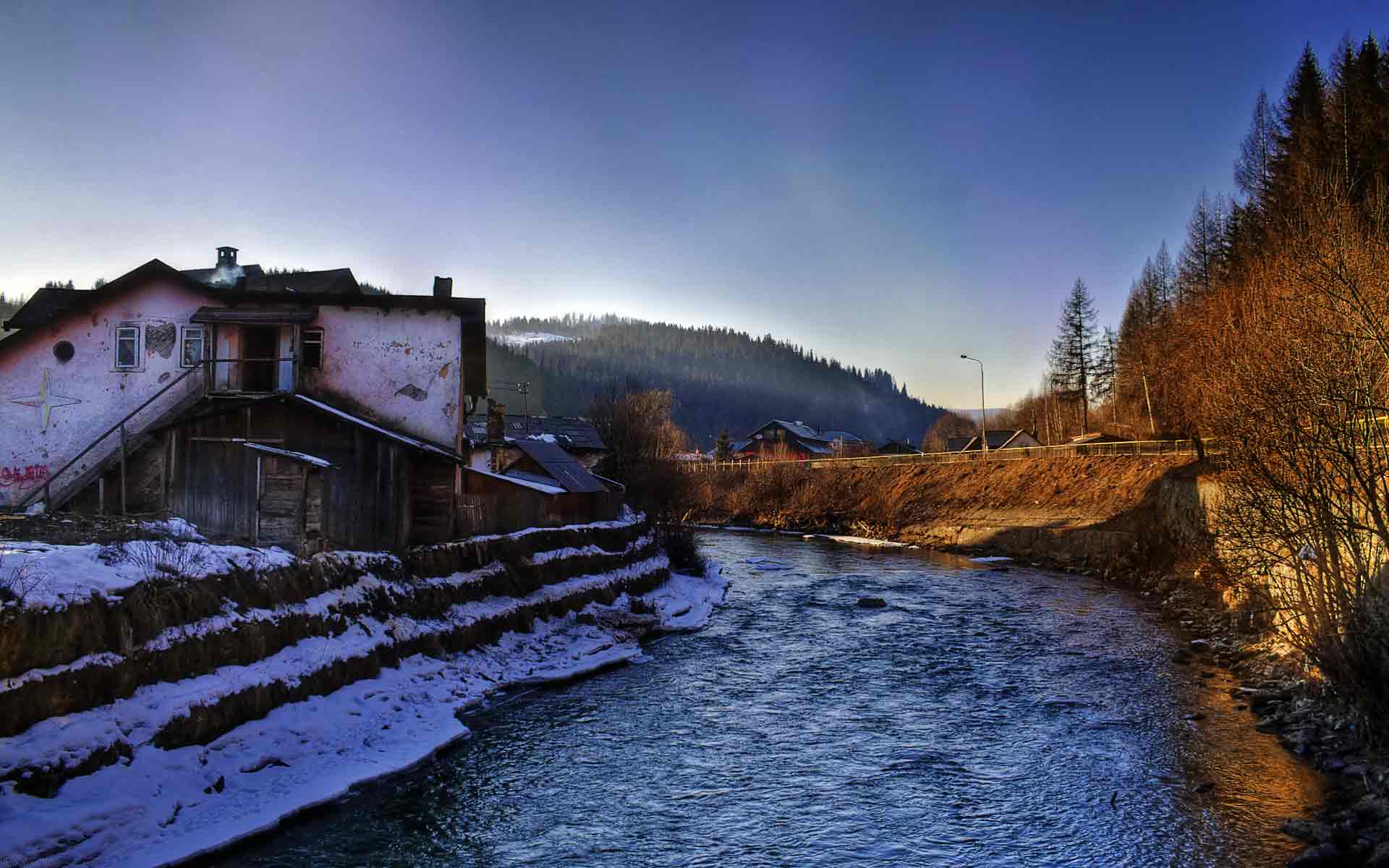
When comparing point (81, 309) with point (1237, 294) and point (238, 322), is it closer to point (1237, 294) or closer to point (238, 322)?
point (238, 322)

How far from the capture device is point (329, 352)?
23.8 metres

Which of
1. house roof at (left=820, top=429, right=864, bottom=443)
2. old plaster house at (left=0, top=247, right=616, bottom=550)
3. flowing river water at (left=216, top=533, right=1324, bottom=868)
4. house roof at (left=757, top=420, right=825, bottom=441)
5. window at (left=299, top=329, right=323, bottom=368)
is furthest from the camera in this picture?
house roof at (left=820, top=429, right=864, bottom=443)

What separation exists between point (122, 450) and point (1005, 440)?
300 ft

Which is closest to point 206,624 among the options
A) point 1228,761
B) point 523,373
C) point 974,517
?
point 1228,761

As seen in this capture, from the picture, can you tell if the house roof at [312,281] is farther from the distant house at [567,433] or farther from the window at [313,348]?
the distant house at [567,433]

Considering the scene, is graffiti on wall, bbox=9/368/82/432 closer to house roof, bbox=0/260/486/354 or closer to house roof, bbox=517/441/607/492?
house roof, bbox=0/260/486/354

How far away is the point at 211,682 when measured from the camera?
37.2 feet

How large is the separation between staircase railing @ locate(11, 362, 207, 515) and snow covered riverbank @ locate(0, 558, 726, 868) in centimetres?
986

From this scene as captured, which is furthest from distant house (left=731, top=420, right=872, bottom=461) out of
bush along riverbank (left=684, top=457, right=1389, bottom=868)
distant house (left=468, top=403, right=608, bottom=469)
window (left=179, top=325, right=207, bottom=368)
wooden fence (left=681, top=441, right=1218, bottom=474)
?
window (left=179, top=325, right=207, bottom=368)


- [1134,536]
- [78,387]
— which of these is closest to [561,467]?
[78,387]

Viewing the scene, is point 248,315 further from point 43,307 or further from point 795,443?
point 795,443

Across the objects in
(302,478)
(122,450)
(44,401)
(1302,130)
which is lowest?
(302,478)

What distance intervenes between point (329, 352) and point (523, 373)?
5962 inches

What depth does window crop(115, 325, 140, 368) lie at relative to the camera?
894 inches
